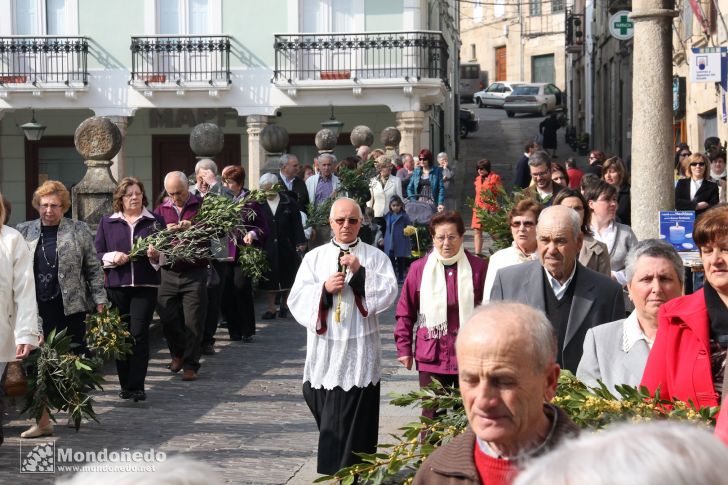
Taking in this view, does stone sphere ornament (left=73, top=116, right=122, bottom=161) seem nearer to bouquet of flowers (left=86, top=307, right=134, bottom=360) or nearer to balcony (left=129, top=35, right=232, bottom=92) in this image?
bouquet of flowers (left=86, top=307, right=134, bottom=360)

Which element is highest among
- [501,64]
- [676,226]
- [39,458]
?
[501,64]

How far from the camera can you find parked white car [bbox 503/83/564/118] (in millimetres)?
60719

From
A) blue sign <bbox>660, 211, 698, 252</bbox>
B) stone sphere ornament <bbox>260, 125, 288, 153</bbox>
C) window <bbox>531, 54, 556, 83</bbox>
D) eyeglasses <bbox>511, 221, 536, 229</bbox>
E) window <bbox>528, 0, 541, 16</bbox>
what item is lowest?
blue sign <bbox>660, 211, 698, 252</bbox>

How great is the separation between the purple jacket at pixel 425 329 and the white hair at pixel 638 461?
19.6 ft

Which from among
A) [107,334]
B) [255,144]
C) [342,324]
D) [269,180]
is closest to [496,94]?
[255,144]

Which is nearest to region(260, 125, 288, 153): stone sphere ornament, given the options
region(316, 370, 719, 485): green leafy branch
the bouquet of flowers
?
the bouquet of flowers

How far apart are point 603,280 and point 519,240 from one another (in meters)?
1.41

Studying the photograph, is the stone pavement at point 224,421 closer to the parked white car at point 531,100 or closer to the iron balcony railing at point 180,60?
the iron balcony railing at point 180,60

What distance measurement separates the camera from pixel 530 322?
3.81 meters

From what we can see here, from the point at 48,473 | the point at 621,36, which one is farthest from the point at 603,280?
the point at 621,36

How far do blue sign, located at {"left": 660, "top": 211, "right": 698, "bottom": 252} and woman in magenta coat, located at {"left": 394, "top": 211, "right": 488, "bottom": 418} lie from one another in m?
2.59

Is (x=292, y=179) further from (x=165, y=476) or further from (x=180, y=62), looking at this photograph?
(x=180, y=62)

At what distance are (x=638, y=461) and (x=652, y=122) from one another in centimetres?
898

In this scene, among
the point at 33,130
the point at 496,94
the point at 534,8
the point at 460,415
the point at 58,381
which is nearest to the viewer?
the point at 460,415
